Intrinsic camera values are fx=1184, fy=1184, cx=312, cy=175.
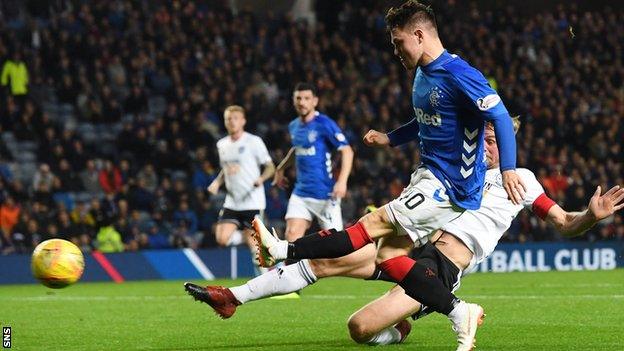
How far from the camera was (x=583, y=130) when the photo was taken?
25.0 m

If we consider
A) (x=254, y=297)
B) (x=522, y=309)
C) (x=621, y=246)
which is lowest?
(x=621, y=246)

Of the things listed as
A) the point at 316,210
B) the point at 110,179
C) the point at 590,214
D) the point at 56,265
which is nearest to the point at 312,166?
the point at 316,210

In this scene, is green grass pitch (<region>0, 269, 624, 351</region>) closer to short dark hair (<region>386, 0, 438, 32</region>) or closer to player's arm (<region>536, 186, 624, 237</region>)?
player's arm (<region>536, 186, 624, 237</region>)

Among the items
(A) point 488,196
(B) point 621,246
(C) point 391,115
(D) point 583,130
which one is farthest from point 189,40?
(A) point 488,196

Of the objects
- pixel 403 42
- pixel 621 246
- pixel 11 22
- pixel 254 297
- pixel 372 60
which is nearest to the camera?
pixel 403 42

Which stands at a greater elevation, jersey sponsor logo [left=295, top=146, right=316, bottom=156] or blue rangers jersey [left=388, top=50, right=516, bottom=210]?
blue rangers jersey [left=388, top=50, right=516, bottom=210]

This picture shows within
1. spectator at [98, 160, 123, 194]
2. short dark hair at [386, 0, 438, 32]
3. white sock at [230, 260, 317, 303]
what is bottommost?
spectator at [98, 160, 123, 194]

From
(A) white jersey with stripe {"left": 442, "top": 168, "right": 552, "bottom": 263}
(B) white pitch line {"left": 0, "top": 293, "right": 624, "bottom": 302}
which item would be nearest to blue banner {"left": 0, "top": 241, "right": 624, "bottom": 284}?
(B) white pitch line {"left": 0, "top": 293, "right": 624, "bottom": 302}

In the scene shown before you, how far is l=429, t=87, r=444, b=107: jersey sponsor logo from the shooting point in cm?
719

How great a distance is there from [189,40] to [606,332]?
1824cm

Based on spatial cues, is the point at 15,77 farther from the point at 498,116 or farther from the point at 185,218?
the point at 498,116

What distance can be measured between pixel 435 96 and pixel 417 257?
1.10m

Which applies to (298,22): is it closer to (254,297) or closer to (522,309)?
(522,309)

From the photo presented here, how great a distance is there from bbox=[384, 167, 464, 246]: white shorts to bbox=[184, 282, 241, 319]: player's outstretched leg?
4.36ft
